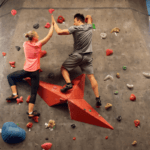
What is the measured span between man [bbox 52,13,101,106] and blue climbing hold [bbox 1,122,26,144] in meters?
1.03

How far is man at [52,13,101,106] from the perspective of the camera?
3.34 meters

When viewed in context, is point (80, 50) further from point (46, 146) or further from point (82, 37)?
point (46, 146)

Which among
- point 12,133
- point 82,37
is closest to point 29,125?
point 12,133

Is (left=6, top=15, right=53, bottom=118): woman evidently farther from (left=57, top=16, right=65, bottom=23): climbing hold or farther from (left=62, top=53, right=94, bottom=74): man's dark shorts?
(left=57, top=16, right=65, bottom=23): climbing hold

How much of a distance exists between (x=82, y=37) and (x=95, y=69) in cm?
80

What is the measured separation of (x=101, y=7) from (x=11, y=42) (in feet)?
6.93

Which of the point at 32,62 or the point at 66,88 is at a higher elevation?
the point at 32,62

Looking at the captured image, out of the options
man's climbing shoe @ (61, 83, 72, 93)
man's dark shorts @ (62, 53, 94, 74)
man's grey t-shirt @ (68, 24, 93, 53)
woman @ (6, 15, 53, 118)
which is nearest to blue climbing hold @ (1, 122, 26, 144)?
woman @ (6, 15, 53, 118)

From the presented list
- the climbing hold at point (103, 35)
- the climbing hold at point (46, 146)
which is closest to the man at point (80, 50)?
the climbing hold at point (103, 35)

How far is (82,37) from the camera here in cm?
334

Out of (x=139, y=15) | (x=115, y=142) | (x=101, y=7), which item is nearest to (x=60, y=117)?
(x=115, y=142)

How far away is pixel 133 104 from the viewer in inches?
143

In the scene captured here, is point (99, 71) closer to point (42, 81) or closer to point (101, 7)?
point (42, 81)

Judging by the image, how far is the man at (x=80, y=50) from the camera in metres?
3.34
